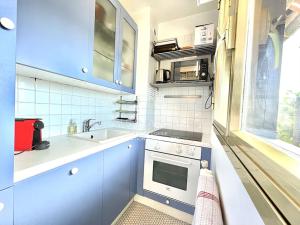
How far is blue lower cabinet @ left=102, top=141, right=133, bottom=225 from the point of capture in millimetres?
1189

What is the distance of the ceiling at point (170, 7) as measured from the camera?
1687 mm

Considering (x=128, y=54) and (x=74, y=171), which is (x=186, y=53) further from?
(x=74, y=171)

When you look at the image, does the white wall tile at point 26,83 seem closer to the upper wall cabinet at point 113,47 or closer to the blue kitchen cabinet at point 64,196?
the upper wall cabinet at point 113,47

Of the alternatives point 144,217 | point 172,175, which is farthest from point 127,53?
point 144,217

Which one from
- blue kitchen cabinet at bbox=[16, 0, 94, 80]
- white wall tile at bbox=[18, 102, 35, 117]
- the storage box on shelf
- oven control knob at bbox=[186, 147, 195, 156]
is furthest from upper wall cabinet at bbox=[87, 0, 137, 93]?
oven control knob at bbox=[186, 147, 195, 156]

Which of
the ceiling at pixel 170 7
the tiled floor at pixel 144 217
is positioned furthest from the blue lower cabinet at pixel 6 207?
the ceiling at pixel 170 7

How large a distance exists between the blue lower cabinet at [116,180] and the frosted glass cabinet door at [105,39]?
0.73 meters

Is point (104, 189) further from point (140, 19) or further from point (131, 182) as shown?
point (140, 19)

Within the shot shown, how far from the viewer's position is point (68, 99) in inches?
54.5

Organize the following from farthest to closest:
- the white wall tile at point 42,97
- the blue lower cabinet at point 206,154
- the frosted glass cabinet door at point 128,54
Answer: the frosted glass cabinet door at point 128,54 → the blue lower cabinet at point 206,154 → the white wall tile at point 42,97

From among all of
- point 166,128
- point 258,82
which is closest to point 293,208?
point 258,82

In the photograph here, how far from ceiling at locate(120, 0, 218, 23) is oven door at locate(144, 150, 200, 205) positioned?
5.95 feet

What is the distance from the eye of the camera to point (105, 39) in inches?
54.6

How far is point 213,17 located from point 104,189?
7.61 feet
